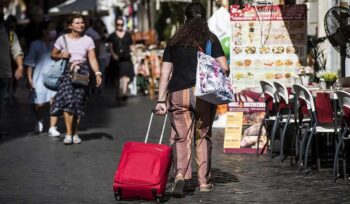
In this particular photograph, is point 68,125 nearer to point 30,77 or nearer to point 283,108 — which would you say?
point 30,77

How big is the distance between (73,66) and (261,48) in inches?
105

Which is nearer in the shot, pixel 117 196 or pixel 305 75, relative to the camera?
pixel 117 196

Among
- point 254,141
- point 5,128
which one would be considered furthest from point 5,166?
point 5,128

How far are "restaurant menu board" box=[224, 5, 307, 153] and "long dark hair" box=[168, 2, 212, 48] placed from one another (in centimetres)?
401

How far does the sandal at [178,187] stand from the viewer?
990 cm

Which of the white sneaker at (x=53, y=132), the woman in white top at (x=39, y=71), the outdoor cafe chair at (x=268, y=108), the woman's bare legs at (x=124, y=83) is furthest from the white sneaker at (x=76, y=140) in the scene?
the woman's bare legs at (x=124, y=83)

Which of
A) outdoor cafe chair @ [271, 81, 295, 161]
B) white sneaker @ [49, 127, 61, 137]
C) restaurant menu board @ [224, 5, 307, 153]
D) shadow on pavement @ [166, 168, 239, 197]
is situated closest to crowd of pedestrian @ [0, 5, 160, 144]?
white sneaker @ [49, 127, 61, 137]

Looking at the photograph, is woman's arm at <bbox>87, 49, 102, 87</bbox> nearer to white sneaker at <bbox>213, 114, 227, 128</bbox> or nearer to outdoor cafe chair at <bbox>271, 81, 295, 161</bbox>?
outdoor cafe chair at <bbox>271, 81, 295, 161</bbox>

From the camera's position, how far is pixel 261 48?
47.4 ft

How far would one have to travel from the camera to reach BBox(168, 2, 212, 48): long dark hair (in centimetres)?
1004

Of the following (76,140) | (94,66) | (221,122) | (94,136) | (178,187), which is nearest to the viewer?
(178,187)

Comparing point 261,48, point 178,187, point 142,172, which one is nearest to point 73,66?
point 261,48

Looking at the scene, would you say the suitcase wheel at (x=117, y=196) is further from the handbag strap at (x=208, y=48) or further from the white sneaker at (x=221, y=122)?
the white sneaker at (x=221, y=122)

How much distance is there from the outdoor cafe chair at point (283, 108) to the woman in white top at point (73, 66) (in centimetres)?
291
